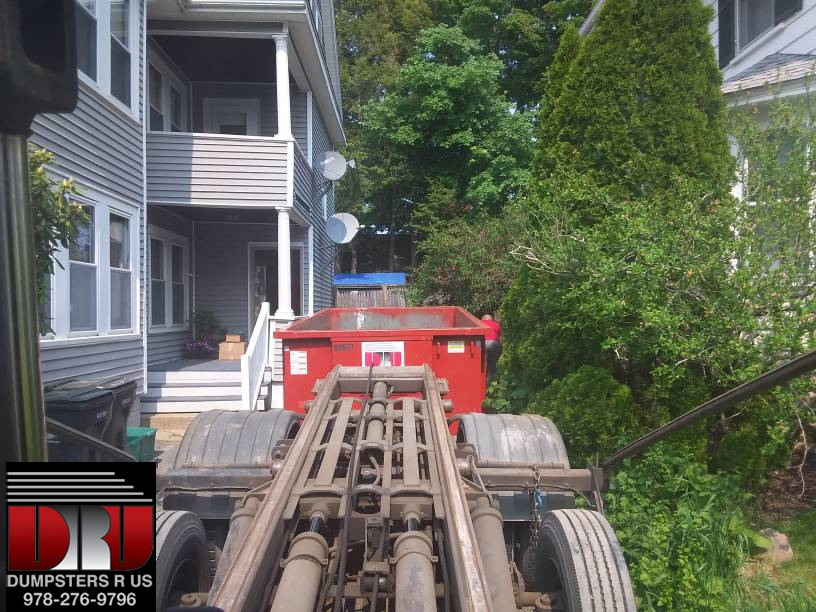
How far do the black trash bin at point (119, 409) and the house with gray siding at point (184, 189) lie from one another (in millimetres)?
851

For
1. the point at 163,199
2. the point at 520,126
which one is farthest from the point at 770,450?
the point at 520,126

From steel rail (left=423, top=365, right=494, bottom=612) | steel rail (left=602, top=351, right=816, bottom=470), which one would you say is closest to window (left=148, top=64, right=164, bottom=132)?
steel rail (left=423, top=365, right=494, bottom=612)

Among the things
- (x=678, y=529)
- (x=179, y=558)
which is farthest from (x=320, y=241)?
(x=179, y=558)

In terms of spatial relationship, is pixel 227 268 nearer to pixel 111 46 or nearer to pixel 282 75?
pixel 282 75

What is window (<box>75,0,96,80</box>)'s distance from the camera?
8.20 metres

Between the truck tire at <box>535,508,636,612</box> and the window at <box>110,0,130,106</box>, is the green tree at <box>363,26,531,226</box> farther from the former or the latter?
the truck tire at <box>535,508,636,612</box>

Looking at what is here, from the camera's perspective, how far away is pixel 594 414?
5.41 metres

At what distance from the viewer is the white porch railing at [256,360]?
9.64m

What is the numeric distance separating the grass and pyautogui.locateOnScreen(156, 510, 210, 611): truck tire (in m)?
3.02

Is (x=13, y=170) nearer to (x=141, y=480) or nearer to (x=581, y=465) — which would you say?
(x=141, y=480)

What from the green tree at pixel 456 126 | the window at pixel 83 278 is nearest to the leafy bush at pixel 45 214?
the window at pixel 83 278

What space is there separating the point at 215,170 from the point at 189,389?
3734mm

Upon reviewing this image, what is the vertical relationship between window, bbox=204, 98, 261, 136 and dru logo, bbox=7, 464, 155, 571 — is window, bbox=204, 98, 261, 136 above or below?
above

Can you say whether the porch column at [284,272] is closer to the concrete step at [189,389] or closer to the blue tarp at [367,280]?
the concrete step at [189,389]
